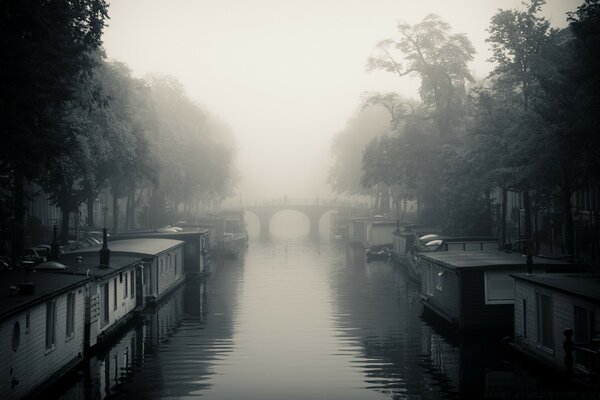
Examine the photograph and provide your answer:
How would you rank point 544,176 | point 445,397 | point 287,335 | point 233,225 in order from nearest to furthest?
point 445,397
point 287,335
point 544,176
point 233,225

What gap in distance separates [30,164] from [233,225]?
80670 millimetres

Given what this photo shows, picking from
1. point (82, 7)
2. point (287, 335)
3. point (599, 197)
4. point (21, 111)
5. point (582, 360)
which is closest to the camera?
point (582, 360)

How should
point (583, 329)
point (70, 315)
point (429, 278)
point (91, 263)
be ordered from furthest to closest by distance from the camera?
1. point (429, 278)
2. point (91, 263)
3. point (70, 315)
4. point (583, 329)

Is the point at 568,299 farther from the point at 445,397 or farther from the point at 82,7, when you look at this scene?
the point at 82,7

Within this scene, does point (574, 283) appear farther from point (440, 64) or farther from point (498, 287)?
point (440, 64)

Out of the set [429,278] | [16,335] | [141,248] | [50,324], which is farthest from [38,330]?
[429,278]

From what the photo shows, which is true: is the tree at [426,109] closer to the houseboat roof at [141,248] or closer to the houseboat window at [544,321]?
the houseboat roof at [141,248]

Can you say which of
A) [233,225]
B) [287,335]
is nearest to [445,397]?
[287,335]

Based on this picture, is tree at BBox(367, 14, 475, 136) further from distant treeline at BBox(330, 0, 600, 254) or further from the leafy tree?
the leafy tree

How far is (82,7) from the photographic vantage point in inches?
1113

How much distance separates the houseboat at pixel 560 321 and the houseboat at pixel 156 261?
63.6 feet

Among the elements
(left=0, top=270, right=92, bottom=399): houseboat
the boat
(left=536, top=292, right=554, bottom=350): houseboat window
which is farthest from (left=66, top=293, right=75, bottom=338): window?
the boat

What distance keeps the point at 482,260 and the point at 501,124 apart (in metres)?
15.0

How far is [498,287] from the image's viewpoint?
29.7 metres
